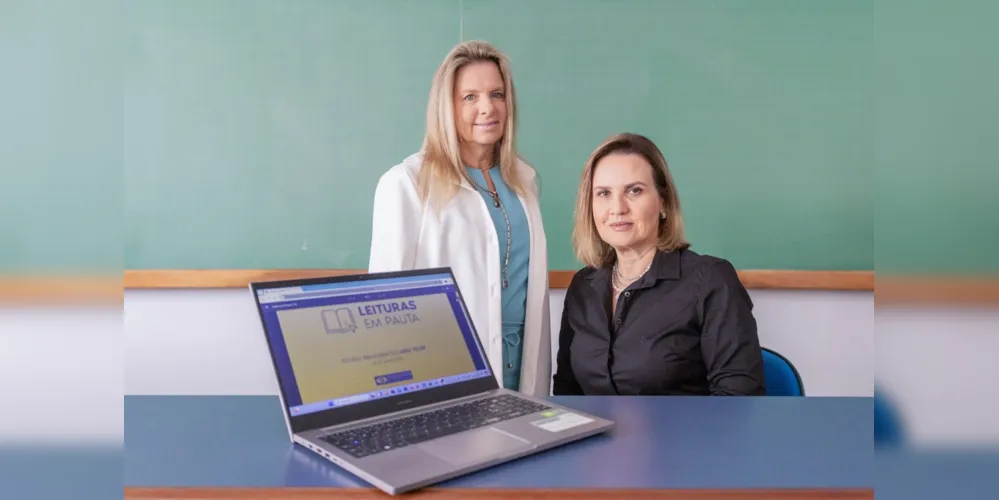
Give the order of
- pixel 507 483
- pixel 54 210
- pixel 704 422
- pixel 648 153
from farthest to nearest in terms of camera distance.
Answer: pixel 648 153 < pixel 704 422 < pixel 507 483 < pixel 54 210

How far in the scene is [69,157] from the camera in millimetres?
316

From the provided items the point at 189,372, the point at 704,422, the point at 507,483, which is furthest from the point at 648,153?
the point at 189,372

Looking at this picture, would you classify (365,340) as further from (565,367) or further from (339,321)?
(565,367)

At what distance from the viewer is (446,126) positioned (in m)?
2.09

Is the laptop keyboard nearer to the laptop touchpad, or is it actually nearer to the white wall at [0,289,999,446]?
the laptop touchpad

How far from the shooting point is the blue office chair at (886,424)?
305mm

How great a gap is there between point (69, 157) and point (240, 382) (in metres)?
2.60

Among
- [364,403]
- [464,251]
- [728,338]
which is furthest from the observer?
[464,251]

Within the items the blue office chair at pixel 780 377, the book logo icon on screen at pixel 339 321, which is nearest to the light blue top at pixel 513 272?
the blue office chair at pixel 780 377

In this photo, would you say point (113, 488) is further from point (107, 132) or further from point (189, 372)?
point (189, 372)

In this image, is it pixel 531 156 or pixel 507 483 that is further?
pixel 531 156

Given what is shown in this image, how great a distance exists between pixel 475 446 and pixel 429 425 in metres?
0.11

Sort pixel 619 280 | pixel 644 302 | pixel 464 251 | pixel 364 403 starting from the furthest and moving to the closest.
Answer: pixel 464 251, pixel 619 280, pixel 644 302, pixel 364 403

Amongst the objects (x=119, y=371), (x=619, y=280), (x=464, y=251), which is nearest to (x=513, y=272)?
(x=464, y=251)
